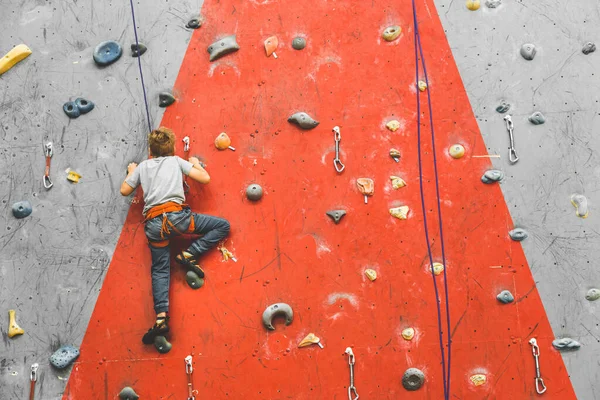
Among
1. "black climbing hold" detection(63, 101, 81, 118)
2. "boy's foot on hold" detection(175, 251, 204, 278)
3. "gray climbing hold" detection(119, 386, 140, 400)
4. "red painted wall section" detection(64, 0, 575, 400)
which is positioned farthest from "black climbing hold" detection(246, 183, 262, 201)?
"gray climbing hold" detection(119, 386, 140, 400)

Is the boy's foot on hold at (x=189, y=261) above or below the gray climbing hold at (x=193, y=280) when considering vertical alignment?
above

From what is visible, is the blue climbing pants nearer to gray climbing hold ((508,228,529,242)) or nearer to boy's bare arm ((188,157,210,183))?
boy's bare arm ((188,157,210,183))

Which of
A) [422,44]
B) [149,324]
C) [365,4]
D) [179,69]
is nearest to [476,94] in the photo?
[422,44]

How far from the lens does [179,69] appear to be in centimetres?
380

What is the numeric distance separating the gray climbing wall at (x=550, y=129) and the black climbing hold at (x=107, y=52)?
6.57 ft

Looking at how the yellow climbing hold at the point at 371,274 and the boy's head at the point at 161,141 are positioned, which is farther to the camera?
the yellow climbing hold at the point at 371,274

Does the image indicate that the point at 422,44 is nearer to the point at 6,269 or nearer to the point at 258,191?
the point at 258,191

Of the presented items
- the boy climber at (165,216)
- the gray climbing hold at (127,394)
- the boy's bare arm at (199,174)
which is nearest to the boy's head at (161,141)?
the boy climber at (165,216)

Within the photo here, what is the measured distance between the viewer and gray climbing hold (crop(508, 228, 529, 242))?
3.68 m

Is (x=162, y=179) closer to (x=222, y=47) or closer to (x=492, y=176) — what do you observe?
(x=222, y=47)

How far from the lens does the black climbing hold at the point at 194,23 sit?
3.82 metres

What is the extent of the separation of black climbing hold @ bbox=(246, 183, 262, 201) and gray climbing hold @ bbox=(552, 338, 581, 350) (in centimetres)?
195

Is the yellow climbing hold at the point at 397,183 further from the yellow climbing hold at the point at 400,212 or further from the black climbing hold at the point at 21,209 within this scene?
the black climbing hold at the point at 21,209

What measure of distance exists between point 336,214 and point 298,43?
107 centimetres
